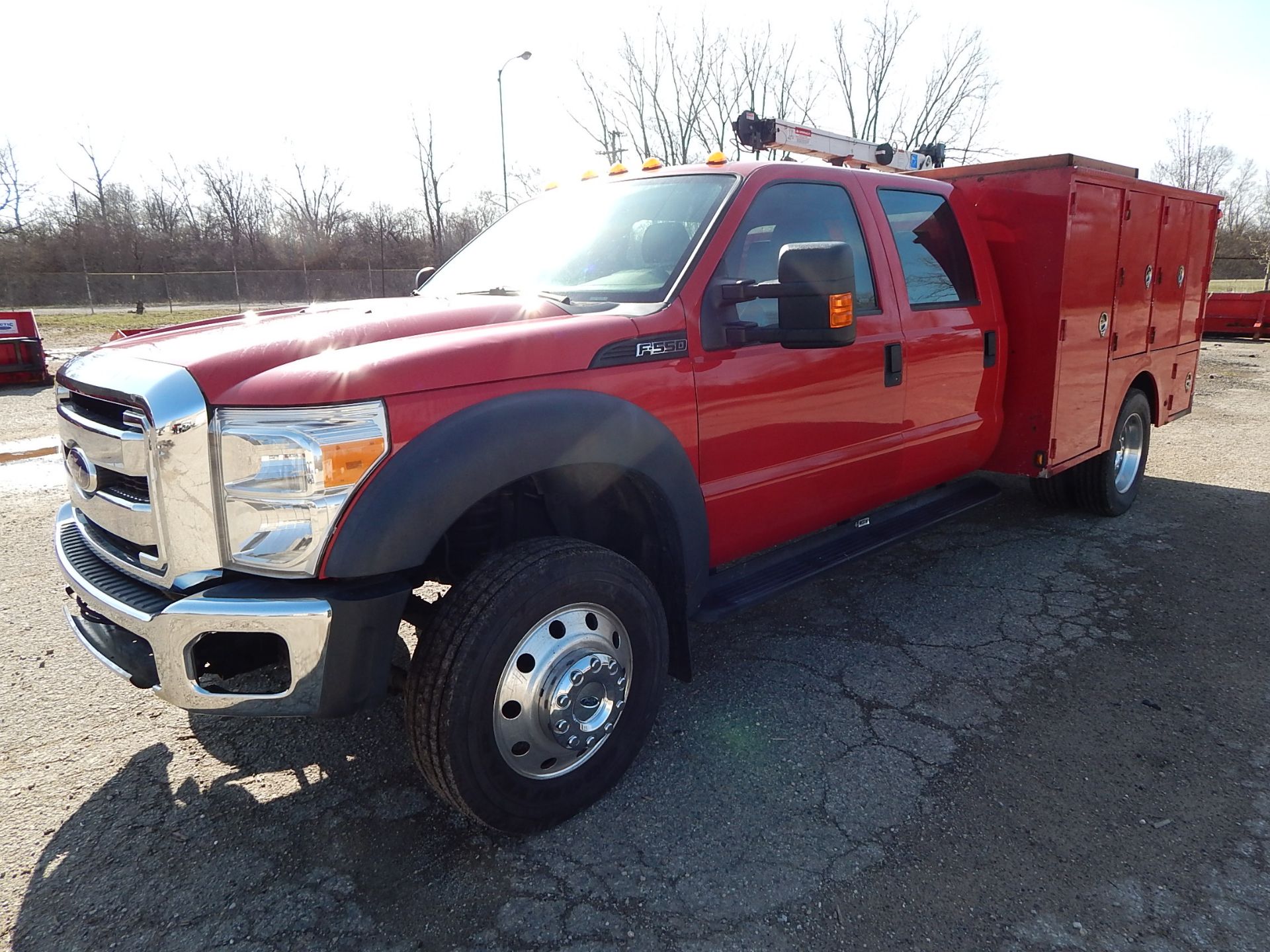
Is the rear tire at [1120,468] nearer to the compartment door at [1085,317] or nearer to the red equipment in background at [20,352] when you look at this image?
the compartment door at [1085,317]

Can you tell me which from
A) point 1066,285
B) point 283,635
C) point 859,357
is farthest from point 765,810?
point 1066,285

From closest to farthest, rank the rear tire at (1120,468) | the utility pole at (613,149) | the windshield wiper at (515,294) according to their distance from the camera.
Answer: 1. the windshield wiper at (515,294)
2. the rear tire at (1120,468)
3. the utility pole at (613,149)

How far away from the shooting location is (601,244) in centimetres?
310

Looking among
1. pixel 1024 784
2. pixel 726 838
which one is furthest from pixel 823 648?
pixel 726 838

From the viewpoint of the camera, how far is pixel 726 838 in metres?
2.41

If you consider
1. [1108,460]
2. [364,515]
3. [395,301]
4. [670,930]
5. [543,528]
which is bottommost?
[670,930]

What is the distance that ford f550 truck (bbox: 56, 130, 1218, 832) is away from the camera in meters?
2.00

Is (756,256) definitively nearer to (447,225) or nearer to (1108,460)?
(1108,460)

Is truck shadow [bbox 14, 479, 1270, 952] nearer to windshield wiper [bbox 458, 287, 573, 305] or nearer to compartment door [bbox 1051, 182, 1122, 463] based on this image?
compartment door [bbox 1051, 182, 1122, 463]

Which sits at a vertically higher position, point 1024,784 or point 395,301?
point 395,301

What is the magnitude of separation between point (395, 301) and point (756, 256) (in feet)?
4.40

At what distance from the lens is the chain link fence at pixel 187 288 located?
34594 mm

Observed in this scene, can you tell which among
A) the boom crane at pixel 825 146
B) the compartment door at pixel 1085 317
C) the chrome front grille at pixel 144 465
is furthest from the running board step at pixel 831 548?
the boom crane at pixel 825 146

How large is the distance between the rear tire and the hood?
160 inches
